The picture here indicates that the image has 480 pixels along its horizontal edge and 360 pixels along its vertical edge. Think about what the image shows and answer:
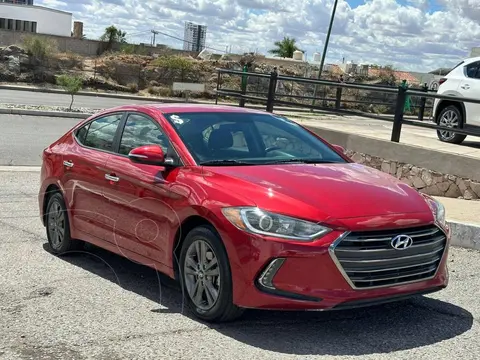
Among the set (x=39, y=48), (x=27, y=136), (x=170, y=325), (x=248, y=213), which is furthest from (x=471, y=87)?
(x=39, y=48)

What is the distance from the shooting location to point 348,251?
15.1ft

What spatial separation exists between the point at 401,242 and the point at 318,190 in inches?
27.4

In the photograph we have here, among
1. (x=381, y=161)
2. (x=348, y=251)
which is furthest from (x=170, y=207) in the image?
(x=381, y=161)

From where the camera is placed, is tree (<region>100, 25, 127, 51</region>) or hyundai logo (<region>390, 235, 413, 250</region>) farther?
tree (<region>100, 25, 127, 51</region>)

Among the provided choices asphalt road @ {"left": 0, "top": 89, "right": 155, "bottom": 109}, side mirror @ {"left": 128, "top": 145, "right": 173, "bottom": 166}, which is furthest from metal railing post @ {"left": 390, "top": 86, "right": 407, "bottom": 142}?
asphalt road @ {"left": 0, "top": 89, "right": 155, "bottom": 109}

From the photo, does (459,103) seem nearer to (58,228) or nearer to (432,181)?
(432,181)

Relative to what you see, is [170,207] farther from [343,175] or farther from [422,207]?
[422,207]

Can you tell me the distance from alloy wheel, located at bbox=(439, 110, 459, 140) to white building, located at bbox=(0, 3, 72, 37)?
73.5 meters

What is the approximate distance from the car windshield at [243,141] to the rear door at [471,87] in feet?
22.3

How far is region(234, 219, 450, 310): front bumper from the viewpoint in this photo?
4.54 metres

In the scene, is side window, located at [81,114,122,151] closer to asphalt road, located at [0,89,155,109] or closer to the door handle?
the door handle

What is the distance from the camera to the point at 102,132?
22.0 ft

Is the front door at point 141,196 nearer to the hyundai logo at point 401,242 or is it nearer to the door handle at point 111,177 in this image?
the door handle at point 111,177

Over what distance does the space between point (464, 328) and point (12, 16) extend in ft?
281
